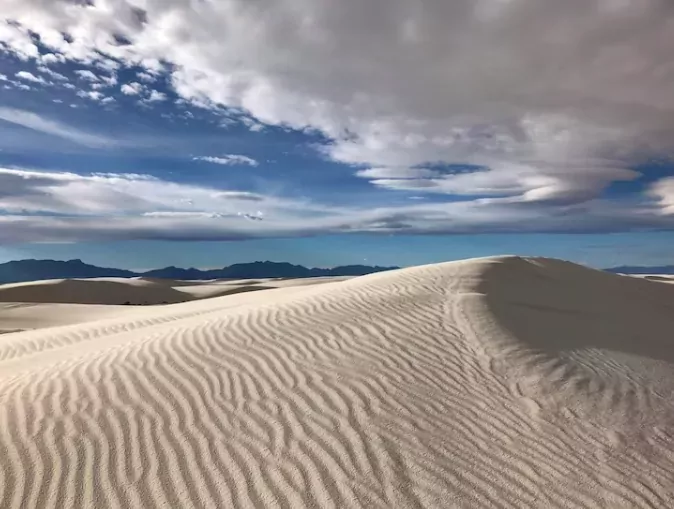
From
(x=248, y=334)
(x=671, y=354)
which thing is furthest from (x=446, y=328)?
(x=671, y=354)

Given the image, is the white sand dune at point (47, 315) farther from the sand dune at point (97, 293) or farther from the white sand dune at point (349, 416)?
the white sand dune at point (349, 416)

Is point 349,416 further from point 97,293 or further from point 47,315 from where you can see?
point 97,293

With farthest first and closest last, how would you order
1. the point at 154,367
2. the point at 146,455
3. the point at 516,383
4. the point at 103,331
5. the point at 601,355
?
1. the point at 103,331
2. the point at 601,355
3. the point at 154,367
4. the point at 516,383
5. the point at 146,455

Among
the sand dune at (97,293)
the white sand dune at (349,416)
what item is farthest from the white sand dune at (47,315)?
the white sand dune at (349,416)

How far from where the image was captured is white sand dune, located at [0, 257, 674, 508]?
422 centimetres

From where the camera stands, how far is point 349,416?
530 cm

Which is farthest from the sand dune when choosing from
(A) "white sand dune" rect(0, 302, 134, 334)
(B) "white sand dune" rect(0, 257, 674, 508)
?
(B) "white sand dune" rect(0, 257, 674, 508)

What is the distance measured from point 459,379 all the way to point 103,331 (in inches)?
362

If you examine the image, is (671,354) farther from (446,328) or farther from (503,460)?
(503,460)

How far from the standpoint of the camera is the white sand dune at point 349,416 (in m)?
4.22

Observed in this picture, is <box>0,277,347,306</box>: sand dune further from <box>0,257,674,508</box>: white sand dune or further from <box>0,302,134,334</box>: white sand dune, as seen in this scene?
<box>0,257,674,508</box>: white sand dune

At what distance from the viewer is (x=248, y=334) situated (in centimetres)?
839

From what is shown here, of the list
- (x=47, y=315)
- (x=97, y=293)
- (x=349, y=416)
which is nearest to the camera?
(x=349, y=416)

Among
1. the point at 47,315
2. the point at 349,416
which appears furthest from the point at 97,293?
the point at 349,416
